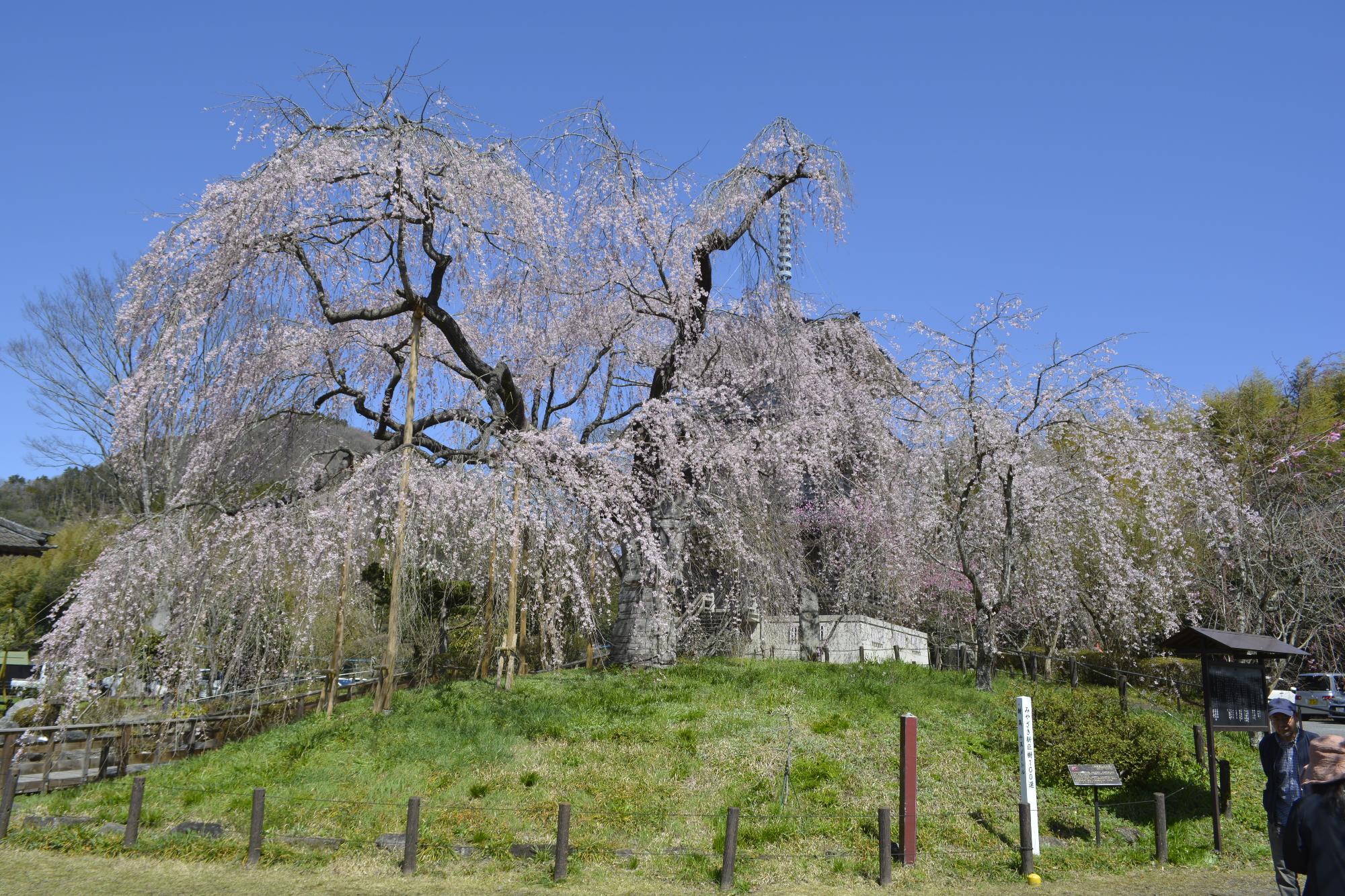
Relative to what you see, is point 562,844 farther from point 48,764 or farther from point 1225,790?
point 1225,790

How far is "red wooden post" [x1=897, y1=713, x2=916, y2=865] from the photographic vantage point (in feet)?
30.5

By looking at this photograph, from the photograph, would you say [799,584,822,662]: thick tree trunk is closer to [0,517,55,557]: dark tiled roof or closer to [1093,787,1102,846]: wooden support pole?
[1093,787,1102,846]: wooden support pole

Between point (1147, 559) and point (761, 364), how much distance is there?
11.1m

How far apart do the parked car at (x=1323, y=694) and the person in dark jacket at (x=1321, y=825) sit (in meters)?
21.8

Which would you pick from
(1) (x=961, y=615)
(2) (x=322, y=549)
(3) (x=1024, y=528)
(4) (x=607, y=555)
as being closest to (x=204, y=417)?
(2) (x=322, y=549)

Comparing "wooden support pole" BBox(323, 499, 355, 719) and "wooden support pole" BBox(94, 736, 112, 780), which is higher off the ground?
"wooden support pole" BBox(323, 499, 355, 719)

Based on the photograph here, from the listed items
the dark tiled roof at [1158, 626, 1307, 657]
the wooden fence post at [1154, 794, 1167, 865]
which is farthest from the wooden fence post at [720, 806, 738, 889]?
the dark tiled roof at [1158, 626, 1307, 657]

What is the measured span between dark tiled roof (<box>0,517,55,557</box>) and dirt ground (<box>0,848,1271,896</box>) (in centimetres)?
1065

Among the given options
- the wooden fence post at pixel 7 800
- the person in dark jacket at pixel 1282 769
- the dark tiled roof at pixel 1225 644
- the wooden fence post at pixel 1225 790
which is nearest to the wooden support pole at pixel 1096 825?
the wooden fence post at pixel 1225 790

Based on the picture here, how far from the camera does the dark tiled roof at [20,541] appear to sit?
1789cm

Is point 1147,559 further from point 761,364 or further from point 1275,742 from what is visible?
point 1275,742

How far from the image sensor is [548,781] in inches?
427

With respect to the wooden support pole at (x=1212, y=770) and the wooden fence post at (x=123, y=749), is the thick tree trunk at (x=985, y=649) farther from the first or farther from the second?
the wooden fence post at (x=123, y=749)

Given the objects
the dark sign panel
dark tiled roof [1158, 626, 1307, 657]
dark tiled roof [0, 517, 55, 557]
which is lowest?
the dark sign panel
